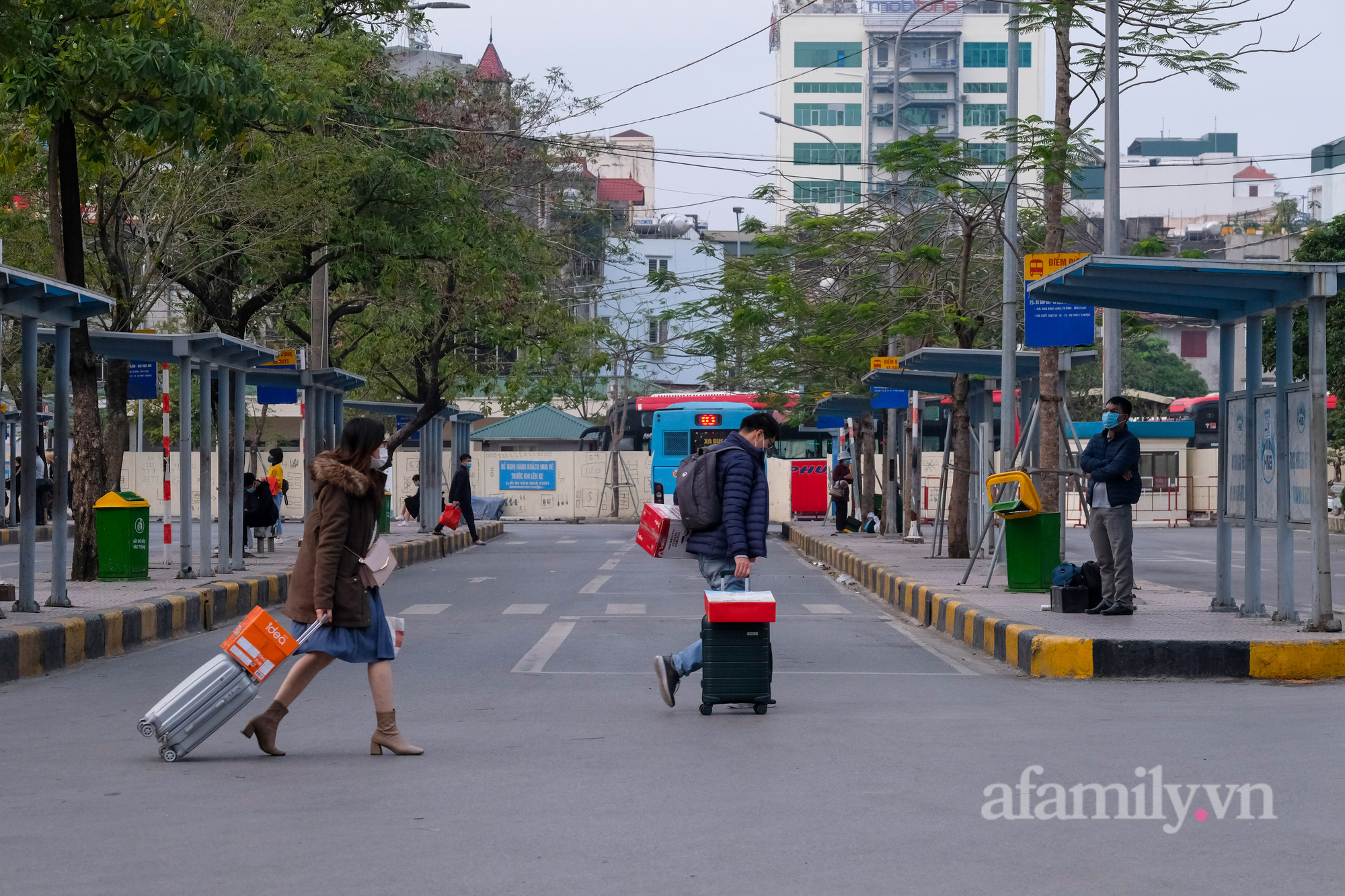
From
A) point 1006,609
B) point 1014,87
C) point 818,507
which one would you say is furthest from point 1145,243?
point 818,507

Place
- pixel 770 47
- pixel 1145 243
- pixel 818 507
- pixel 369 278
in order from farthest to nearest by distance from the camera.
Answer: pixel 770 47, pixel 818 507, pixel 369 278, pixel 1145 243

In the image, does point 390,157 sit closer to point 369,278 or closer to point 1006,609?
point 369,278

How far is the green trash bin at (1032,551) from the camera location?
14617 millimetres

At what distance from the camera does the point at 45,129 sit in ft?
49.1

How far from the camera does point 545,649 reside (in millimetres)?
12258

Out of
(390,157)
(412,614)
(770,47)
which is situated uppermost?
(770,47)

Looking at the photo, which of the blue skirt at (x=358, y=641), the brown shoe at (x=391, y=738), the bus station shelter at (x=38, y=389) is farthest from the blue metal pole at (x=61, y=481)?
the brown shoe at (x=391, y=738)

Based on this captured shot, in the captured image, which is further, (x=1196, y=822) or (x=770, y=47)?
(x=770, y=47)

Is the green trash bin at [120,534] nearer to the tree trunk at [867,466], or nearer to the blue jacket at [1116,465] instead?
the blue jacket at [1116,465]

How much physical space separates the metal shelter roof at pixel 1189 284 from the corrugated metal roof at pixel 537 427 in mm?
45450

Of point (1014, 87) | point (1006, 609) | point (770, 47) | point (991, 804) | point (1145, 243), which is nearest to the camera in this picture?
point (991, 804)

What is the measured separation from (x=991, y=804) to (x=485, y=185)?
20.8 meters

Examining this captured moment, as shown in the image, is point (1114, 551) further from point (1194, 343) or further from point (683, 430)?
point (1194, 343)

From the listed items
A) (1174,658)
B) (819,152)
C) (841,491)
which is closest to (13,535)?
(841,491)
